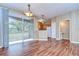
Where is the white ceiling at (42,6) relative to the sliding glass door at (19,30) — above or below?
above

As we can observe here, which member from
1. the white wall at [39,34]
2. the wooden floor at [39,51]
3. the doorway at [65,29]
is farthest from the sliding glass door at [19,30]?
the doorway at [65,29]

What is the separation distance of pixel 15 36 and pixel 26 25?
4.79ft

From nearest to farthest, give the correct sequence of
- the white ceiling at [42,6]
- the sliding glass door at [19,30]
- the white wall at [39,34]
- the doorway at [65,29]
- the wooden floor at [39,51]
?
the wooden floor at [39,51], the white ceiling at [42,6], the sliding glass door at [19,30], the white wall at [39,34], the doorway at [65,29]

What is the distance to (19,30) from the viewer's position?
890cm

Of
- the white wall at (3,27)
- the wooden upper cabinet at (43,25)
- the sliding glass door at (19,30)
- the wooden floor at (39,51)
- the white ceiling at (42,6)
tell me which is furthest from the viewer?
the wooden upper cabinet at (43,25)

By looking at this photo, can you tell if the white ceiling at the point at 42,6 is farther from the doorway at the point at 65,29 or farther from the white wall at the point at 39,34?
the doorway at the point at 65,29

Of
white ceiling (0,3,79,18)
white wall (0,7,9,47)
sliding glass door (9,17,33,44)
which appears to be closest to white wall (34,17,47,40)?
sliding glass door (9,17,33,44)

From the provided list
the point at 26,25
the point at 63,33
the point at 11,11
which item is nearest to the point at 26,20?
the point at 26,25

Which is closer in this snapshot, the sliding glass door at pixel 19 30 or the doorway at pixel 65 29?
the sliding glass door at pixel 19 30

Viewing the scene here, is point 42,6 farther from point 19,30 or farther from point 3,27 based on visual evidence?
point 19,30

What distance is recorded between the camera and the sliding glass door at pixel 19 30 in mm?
7907

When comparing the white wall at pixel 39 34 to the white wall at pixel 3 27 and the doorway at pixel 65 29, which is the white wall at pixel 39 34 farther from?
the white wall at pixel 3 27

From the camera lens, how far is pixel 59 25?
1167 cm

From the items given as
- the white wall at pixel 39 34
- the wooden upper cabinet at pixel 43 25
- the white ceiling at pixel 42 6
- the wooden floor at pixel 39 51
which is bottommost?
the wooden floor at pixel 39 51
